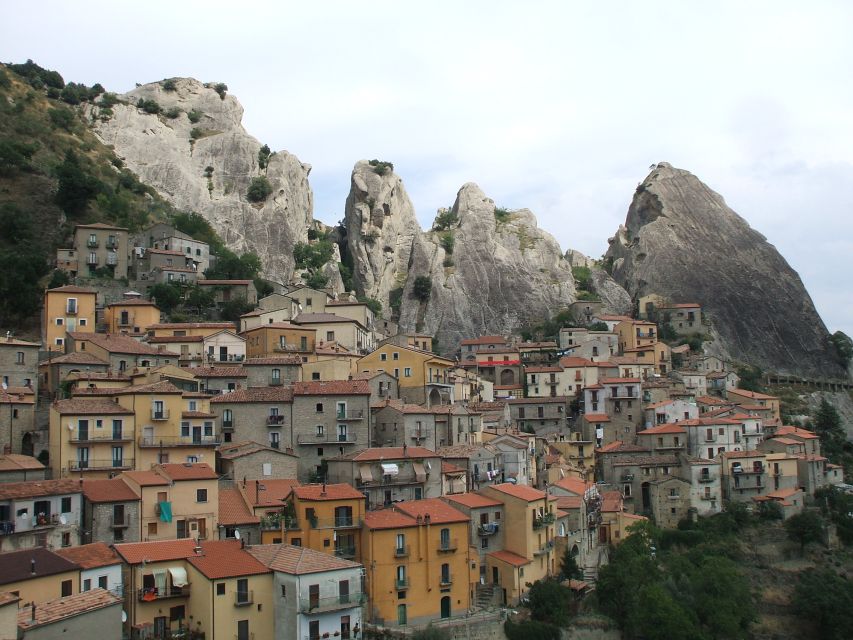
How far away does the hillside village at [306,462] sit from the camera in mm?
36531

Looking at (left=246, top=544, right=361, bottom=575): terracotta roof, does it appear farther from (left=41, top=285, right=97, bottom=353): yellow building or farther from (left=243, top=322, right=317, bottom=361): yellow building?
(left=41, top=285, right=97, bottom=353): yellow building

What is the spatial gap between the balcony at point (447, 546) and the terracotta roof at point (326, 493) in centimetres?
442

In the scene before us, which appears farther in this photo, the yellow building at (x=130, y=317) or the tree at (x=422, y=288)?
the tree at (x=422, y=288)

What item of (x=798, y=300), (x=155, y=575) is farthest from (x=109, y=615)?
(x=798, y=300)

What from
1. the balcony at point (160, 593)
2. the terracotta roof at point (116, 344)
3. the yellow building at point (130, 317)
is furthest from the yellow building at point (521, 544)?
the yellow building at point (130, 317)

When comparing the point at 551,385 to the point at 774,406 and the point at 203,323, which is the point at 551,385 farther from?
the point at 203,323

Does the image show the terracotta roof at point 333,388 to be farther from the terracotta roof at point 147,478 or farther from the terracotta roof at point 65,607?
the terracotta roof at point 65,607

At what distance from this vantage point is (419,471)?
49656 millimetres

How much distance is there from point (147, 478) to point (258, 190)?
70165 mm

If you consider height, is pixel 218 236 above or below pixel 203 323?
above

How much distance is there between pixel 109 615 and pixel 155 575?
463cm

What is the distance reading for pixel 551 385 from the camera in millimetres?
79875

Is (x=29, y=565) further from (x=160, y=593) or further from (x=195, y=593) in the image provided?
(x=195, y=593)

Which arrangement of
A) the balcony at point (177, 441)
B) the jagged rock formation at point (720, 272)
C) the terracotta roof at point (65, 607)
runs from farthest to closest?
the jagged rock formation at point (720, 272) → the balcony at point (177, 441) → the terracotta roof at point (65, 607)
